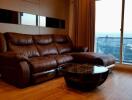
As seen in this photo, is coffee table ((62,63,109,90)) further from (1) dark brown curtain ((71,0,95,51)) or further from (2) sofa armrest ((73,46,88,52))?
(1) dark brown curtain ((71,0,95,51))

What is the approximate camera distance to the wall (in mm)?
3772

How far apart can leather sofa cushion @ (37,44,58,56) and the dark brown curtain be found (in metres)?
1.22

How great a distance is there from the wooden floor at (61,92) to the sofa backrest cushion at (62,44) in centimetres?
158

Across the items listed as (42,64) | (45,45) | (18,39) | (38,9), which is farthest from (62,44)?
(42,64)

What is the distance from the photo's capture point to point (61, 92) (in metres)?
2.71

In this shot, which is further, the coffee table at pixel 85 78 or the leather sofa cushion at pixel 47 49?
the leather sofa cushion at pixel 47 49

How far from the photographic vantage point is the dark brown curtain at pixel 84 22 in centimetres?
499

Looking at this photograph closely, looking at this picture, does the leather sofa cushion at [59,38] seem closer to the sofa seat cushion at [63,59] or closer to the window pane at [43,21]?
the window pane at [43,21]

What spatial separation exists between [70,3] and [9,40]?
2.90 m

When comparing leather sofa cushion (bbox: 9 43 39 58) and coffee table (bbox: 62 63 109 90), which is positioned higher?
leather sofa cushion (bbox: 9 43 39 58)

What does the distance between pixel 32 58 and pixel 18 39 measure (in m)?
0.62

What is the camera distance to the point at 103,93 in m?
2.67

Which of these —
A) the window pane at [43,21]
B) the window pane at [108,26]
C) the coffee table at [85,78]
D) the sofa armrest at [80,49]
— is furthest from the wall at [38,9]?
the coffee table at [85,78]

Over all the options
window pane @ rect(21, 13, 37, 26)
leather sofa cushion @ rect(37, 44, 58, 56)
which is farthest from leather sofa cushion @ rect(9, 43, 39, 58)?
window pane @ rect(21, 13, 37, 26)
